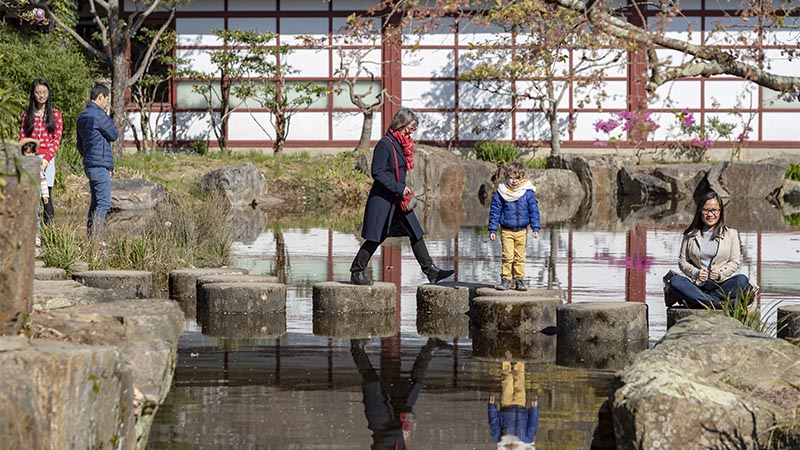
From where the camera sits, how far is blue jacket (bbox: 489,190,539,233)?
39.2 feet

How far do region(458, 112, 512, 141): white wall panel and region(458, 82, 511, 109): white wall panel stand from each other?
219 mm

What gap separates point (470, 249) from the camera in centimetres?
1805

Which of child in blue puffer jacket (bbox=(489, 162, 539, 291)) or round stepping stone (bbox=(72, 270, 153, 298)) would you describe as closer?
round stepping stone (bbox=(72, 270, 153, 298))

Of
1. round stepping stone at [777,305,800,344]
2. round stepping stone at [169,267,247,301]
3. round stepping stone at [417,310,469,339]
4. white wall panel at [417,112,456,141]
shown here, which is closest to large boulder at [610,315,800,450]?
round stepping stone at [777,305,800,344]

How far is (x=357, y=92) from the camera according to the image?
35.2 meters

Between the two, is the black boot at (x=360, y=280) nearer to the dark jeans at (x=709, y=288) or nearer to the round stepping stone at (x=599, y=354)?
the round stepping stone at (x=599, y=354)

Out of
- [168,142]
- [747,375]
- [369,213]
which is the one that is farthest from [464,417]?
[168,142]

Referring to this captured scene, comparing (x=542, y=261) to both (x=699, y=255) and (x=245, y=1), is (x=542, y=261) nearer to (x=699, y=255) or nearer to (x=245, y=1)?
(x=699, y=255)

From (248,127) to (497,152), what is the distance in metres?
6.31

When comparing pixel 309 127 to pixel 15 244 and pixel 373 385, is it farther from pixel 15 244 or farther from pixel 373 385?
pixel 15 244

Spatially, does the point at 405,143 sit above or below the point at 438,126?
below

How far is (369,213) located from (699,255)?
2.87 meters

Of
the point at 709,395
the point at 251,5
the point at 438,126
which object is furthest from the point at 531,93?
the point at 709,395

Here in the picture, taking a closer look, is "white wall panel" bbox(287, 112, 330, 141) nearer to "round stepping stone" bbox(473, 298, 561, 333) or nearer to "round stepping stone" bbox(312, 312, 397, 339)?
"round stepping stone" bbox(312, 312, 397, 339)
